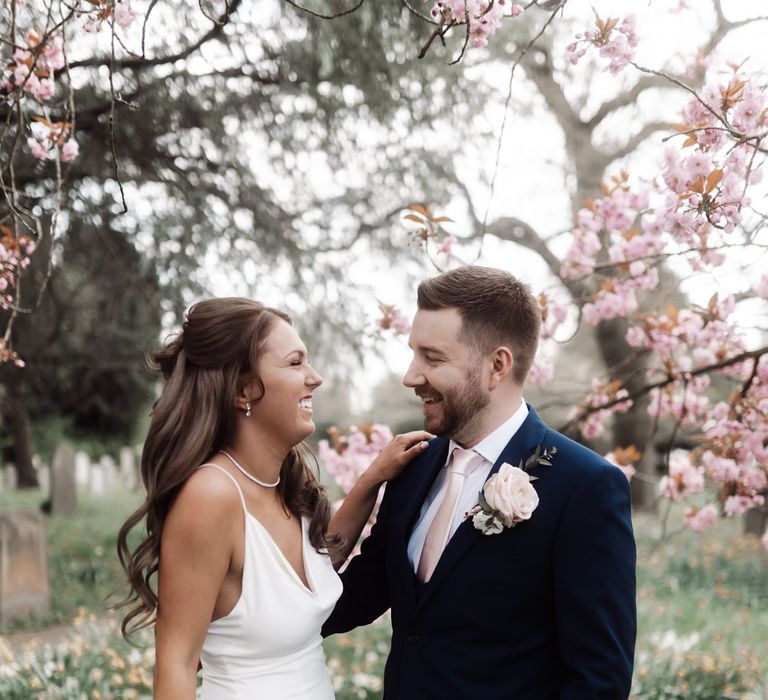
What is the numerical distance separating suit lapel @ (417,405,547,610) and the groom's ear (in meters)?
0.14

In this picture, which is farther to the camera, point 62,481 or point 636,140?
point 62,481

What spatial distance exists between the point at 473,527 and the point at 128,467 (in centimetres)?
1667

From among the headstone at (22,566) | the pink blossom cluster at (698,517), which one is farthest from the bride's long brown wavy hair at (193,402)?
the headstone at (22,566)

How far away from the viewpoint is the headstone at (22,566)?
26.5ft

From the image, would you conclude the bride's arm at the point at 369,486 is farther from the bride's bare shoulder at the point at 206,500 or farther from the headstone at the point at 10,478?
the headstone at the point at 10,478

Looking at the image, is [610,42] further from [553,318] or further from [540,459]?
[553,318]

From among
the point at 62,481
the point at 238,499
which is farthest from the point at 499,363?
the point at 62,481

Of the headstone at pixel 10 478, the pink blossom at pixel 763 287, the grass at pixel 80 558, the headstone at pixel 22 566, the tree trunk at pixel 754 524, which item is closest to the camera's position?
the pink blossom at pixel 763 287

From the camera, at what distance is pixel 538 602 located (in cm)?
209

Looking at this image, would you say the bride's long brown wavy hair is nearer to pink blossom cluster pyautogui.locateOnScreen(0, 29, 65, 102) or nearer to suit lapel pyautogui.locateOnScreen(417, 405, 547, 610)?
suit lapel pyautogui.locateOnScreen(417, 405, 547, 610)

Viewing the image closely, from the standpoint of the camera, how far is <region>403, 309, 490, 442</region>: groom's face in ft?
7.44

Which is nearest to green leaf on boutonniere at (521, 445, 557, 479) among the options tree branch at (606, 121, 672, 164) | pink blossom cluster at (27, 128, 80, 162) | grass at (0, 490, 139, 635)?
pink blossom cluster at (27, 128, 80, 162)

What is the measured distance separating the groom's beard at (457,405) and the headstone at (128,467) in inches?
642

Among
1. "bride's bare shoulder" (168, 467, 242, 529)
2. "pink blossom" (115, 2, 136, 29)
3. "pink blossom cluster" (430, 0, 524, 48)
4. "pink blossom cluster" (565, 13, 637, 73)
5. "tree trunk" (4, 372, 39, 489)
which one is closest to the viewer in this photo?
"bride's bare shoulder" (168, 467, 242, 529)
